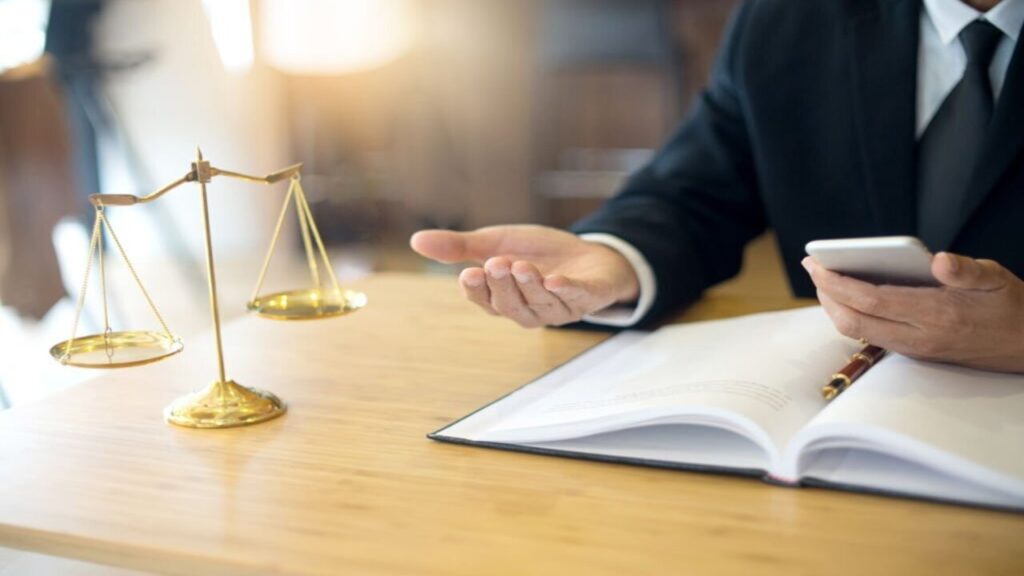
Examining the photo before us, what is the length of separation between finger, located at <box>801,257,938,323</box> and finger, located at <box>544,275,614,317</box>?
0.77 ft

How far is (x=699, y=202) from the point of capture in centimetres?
135

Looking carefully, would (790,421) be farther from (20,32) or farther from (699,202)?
(20,32)

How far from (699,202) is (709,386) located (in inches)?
25.7

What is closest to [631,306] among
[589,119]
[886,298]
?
[886,298]

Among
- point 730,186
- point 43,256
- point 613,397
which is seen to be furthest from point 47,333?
point 613,397

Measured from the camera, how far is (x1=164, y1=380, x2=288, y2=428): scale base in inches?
31.5

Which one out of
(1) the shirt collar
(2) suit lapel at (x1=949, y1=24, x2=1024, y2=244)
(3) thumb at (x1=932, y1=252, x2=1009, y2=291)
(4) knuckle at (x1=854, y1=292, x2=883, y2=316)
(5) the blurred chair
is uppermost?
(1) the shirt collar

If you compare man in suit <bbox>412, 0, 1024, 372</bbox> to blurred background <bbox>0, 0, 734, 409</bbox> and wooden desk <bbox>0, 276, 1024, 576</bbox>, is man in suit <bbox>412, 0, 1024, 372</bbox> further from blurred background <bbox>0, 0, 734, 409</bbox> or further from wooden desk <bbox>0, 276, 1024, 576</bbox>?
blurred background <bbox>0, 0, 734, 409</bbox>

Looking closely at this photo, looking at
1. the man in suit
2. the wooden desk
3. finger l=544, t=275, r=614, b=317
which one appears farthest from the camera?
the man in suit

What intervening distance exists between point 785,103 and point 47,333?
236cm

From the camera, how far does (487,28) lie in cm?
409

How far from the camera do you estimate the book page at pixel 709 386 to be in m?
0.68

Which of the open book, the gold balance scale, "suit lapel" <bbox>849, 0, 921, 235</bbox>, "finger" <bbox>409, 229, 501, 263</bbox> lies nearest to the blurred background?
"suit lapel" <bbox>849, 0, 921, 235</bbox>

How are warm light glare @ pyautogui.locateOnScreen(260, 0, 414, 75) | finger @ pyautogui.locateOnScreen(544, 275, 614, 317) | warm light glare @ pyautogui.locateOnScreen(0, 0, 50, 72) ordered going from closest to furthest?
finger @ pyautogui.locateOnScreen(544, 275, 614, 317) < warm light glare @ pyautogui.locateOnScreen(0, 0, 50, 72) < warm light glare @ pyautogui.locateOnScreen(260, 0, 414, 75)
